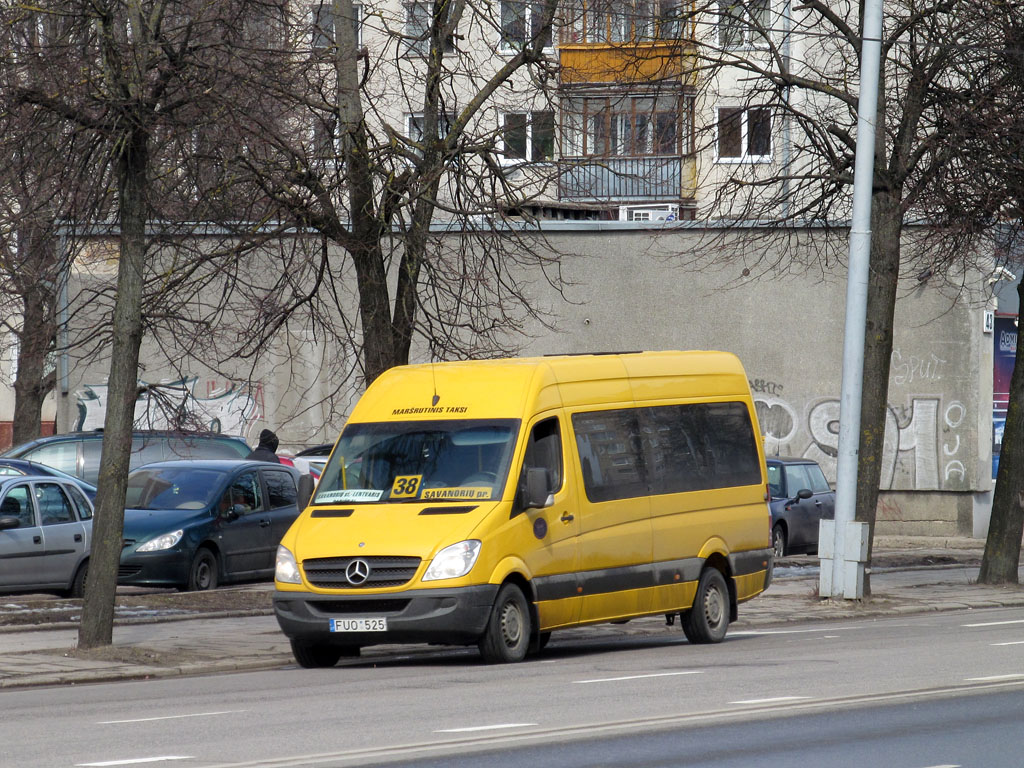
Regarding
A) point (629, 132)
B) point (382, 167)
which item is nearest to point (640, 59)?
point (629, 132)

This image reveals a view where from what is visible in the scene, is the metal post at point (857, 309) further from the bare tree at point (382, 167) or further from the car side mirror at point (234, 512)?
the car side mirror at point (234, 512)

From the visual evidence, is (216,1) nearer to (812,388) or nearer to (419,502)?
(419,502)

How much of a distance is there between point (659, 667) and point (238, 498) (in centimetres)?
949

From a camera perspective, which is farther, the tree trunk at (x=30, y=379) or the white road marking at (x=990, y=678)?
the tree trunk at (x=30, y=379)

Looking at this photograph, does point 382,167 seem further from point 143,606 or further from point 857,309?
point 857,309

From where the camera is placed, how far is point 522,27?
18578mm

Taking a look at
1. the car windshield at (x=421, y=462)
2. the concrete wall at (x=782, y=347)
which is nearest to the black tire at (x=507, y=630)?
the car windshield at (x=421, y=462)

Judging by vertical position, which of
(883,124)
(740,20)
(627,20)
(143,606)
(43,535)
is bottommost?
(143,606)

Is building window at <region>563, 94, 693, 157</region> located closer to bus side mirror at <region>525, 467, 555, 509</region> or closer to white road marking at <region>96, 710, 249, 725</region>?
bus side mirror at <region>525, 467, 555, 509</region>

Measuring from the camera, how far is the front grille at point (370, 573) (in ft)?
40.6

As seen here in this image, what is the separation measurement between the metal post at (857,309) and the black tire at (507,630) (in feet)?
22.4

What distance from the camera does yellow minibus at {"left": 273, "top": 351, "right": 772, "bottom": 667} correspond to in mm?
12438

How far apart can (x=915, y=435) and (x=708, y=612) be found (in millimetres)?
17645

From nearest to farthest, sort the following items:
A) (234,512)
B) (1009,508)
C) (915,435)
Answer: (234,512)
(1009,508)
(915,435)
